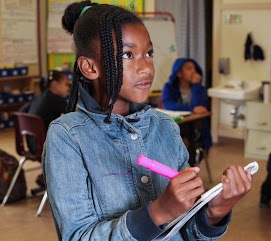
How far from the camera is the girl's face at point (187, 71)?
434 centimetres

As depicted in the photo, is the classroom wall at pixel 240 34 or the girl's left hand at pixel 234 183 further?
the classroom wall at pixel 240 34

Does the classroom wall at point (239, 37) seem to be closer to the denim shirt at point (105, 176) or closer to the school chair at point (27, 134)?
the school chair at point (27, 134)

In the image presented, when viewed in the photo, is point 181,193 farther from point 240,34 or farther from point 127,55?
point 240,34

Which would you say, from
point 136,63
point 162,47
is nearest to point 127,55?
point 136,63

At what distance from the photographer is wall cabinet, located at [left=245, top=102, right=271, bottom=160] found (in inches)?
200

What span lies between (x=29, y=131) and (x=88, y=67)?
274cm

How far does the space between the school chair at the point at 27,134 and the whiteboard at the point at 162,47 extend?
49.8 inches

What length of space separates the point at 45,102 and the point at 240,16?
8.34ft

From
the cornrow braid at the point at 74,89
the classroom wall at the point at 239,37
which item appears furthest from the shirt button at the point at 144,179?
the classroom wall at the point at 239,37

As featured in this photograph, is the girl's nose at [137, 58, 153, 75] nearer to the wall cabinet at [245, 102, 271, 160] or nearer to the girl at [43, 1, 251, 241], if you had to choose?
the girl at [43, 1, 251, 241]

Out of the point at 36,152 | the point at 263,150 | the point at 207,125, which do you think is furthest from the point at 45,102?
the point at 263,150

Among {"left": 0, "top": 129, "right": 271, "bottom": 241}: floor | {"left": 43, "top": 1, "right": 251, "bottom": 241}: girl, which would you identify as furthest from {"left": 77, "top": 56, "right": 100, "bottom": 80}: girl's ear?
{"left": 0, "top": 129, "right": 271, "bottom": 241}: floor

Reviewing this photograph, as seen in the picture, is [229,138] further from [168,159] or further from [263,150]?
[168,159]

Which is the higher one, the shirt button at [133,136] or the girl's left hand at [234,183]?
the shirt button at [133,136]
